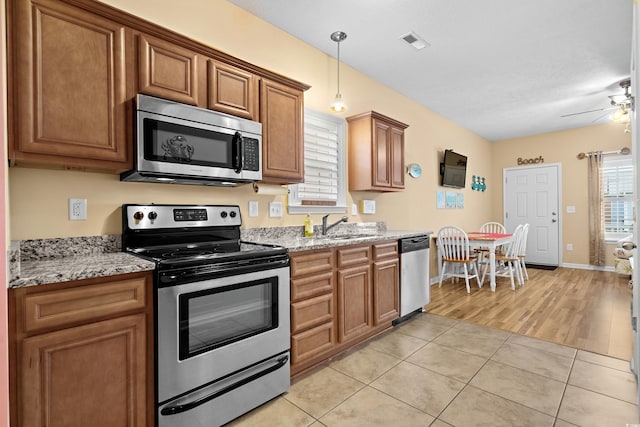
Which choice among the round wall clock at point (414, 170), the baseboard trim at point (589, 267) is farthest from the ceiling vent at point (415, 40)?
the baseboard trim at point (589, 267)

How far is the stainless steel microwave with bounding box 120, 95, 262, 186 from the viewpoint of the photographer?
1717 millimetres

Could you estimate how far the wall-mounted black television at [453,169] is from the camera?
16.7 ft

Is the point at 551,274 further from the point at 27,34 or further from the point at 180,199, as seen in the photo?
the point at 27,34

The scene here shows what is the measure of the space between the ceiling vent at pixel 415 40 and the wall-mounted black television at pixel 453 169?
7.70 ft

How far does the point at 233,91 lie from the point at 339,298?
1.64m

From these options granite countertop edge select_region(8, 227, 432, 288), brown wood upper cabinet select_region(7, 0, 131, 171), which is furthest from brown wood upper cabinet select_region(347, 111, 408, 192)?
brown wood upper cabinet select_region(7, 0, 131, 171)

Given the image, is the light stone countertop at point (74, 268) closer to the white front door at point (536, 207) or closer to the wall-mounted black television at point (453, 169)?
the wall-mounted black television at point (453, 169)

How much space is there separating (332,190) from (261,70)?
144cm

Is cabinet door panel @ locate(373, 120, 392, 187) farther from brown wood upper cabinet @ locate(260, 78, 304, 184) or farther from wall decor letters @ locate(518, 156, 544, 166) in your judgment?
wall decor letters @ locate(518, 156, 544, 166)

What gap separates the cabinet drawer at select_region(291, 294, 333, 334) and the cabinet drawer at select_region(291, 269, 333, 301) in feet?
0.13

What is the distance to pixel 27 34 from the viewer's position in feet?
4.59

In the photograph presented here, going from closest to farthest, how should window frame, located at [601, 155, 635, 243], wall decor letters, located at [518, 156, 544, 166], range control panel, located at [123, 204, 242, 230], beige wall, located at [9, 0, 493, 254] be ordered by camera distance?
beige wall, located at [9, 0, 493, 254] < range control panel, located at [123, 204, 242, 230] < window frame, located at [601, 155, 635, 243] < wall decor letters, located at [518, 156, 544, 166]

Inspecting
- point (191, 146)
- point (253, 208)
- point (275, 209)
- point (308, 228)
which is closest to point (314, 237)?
point (308, 228)

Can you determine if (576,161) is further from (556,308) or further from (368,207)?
(368,207)
